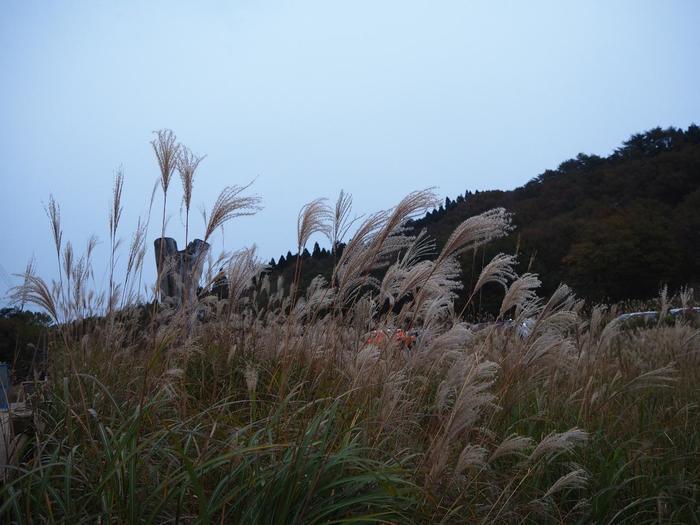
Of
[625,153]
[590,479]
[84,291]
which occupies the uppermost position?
[625,153]

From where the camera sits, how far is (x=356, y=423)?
3215 millimetres

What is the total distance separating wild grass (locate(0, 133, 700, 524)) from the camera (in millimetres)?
2262

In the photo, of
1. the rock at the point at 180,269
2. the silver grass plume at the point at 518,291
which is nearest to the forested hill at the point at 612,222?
the rock at the point at 180,269

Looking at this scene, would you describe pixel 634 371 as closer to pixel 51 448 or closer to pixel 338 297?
pixel 338 297

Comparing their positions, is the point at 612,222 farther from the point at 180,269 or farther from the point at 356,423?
the point at 356,423

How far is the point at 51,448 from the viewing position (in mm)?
3082

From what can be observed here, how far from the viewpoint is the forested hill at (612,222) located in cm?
3114

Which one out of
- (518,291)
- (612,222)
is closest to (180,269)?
(518,291)

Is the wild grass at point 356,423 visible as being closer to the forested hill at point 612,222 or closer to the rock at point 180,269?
the rock at point 180,269

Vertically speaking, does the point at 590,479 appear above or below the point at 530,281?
below

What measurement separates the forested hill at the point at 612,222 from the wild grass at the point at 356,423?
19467mm

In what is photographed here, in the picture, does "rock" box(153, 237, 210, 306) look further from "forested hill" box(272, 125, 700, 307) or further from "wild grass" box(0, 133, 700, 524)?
"forested hill" box(272, 125, 700, 307)

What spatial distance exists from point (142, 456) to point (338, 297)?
145 cm

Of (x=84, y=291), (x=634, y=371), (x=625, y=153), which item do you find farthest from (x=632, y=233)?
(x=84, y=291)
